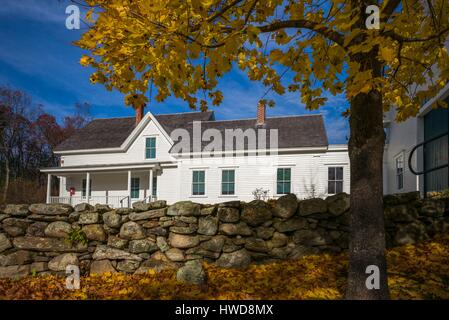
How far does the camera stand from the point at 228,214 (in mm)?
5457

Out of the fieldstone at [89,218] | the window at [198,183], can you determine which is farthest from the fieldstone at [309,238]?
the window at [198,183]

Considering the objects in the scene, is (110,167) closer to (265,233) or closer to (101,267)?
(101,267)

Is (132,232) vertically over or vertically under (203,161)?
under

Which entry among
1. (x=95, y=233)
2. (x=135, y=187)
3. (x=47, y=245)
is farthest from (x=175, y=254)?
(x=135, y=187)

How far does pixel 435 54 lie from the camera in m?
4.54

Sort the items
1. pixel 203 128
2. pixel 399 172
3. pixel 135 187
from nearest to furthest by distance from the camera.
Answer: pixel 399 172
pixel 203 128
pixel 135 187

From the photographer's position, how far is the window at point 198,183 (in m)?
16.9

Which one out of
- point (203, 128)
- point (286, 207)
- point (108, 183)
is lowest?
point (286, 207)

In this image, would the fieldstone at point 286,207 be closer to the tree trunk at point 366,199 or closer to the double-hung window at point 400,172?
the tree trunk at point 366,199

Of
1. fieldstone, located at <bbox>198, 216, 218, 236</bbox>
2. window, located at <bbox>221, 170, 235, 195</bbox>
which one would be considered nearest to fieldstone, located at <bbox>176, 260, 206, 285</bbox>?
fieldstone, located at <bbox>198, 216, 218, 236</bbox>

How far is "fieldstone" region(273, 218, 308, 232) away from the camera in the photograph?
5402mm

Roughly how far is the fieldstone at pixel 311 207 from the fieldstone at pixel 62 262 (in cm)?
389

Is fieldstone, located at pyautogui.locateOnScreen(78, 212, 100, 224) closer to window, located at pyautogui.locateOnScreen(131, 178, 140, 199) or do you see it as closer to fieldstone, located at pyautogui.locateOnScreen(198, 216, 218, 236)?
fieldstone, located at pyautogui.locateOnScreen(198, 216, 218, 236)

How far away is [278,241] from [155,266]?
80.9 inches
